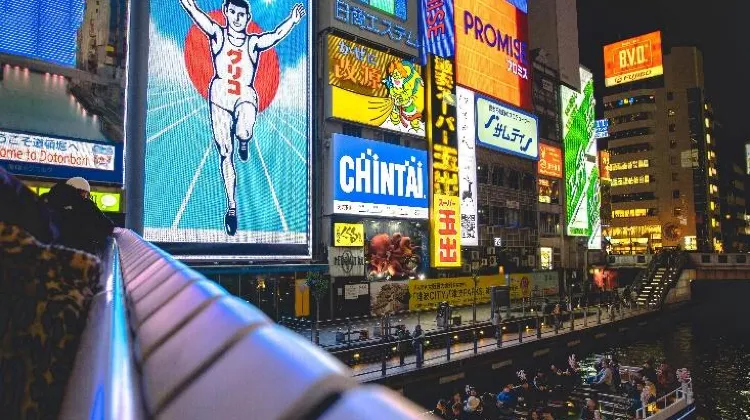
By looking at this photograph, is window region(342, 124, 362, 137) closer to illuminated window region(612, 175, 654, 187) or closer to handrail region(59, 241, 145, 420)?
handrail region(59, 241, 145, 420)

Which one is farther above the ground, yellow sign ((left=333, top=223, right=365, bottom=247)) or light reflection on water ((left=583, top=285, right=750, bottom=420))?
yellow sign ((left=333, top=223, right=365, bottom=247))

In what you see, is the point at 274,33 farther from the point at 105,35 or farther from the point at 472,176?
the point at 472,176

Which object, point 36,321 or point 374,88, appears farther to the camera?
point 374,88

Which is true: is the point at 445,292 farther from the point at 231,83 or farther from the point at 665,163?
the point at 665,163

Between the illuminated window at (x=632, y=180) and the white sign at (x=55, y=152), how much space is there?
9860 cm

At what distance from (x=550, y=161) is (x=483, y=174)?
12.3m

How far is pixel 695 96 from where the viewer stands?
314 ft

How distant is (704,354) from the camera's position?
31.4 metres

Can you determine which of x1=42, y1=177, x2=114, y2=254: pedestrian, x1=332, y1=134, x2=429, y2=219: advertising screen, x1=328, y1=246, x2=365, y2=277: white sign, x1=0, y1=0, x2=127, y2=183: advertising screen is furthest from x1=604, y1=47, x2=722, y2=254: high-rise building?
x1=42, y1=177, x2=114, y2=254: pedestrian

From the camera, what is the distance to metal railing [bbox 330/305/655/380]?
58.7 feet

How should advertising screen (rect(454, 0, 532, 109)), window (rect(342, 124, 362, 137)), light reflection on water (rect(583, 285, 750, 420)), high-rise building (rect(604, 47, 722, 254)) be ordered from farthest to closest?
high-rise building (rect(604, 47, 722, 254))
advertising screen (rect(454, 0, 532, 109))
window (rect(342, 124, 362, 137))
light reflection on water (rect(583, 285, 750, 420))

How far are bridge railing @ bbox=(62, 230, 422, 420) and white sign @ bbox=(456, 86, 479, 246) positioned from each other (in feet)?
119

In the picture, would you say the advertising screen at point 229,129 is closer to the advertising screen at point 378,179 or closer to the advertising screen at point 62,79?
the advertising screen at point 62,79

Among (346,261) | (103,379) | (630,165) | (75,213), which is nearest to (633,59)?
(630,165)
